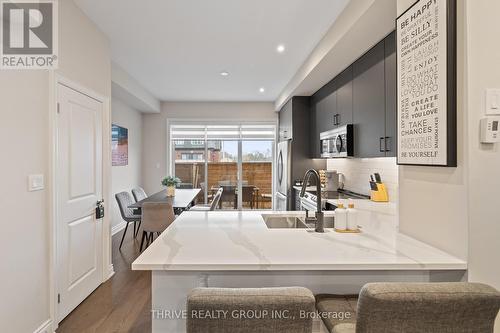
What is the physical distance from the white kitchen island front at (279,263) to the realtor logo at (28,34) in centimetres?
161

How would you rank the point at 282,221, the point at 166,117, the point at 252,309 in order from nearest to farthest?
the point at 252,309 < the point at 282,221 < the point at 166,117

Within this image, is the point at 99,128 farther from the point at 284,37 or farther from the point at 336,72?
the point at 336,72

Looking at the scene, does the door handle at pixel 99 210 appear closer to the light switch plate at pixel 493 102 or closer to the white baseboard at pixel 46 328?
the white baseboard at pixel 46 328

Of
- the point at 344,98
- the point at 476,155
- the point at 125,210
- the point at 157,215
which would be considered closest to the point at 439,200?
the point at 476,155

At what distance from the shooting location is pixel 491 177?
1261mm

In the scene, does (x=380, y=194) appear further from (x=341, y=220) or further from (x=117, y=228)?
(x=117, y=228)

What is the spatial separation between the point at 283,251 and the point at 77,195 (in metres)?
2.09

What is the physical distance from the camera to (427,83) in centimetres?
147

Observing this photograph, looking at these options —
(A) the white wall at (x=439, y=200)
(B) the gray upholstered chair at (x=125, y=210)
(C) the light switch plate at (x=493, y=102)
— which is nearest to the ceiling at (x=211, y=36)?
(A) the white wall at (x=439, y=200)

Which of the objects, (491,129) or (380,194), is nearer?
(491,129)

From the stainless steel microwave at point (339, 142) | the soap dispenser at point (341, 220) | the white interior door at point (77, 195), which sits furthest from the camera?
the stainless steel microwave at point (339, 142)

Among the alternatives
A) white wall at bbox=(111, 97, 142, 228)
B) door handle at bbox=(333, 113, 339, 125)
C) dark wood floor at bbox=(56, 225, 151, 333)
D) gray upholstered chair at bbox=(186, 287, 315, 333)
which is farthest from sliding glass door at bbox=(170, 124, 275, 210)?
gray upholstered chair at bbox=(186, 287, 315, 333)

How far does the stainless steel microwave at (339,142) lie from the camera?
333 cm

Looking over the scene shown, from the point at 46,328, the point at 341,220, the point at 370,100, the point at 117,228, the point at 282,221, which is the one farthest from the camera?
the point at 117,228
